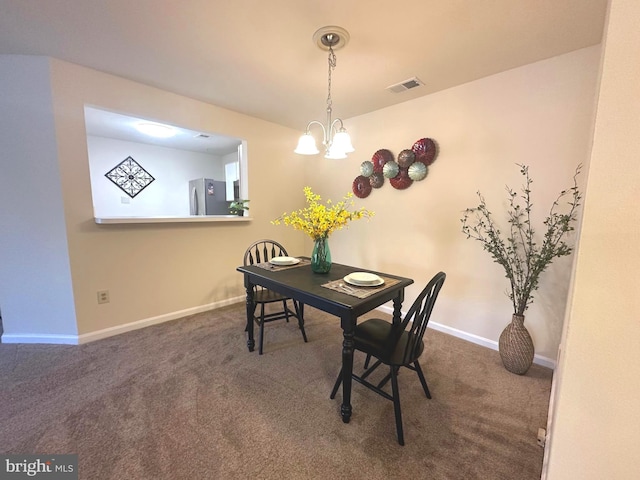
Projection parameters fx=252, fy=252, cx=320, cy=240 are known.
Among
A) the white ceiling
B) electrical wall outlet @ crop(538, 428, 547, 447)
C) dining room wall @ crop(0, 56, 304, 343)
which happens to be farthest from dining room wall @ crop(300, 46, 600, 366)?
dining room wall @ crop(0, 56, 304, 343)

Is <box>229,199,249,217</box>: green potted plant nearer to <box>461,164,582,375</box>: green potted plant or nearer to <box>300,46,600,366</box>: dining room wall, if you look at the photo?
<box>300,46,600,366</box>: dining room wall

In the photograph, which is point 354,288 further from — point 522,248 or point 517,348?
point 522,248

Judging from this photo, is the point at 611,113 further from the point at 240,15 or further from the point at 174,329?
the point at 174,329

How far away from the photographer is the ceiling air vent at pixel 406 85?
2.24 meters

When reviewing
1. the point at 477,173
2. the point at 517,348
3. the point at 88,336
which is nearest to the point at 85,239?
the point at 88,336

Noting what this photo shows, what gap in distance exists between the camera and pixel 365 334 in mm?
1608

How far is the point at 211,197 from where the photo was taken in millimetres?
4051

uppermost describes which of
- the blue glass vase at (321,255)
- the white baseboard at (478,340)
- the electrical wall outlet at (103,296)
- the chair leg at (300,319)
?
the blue glass vase at (321,255)

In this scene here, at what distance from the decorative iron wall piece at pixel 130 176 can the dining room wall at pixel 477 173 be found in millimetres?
3718

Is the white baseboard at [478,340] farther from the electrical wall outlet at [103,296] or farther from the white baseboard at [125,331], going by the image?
the electrical wall outlet at [103,296]

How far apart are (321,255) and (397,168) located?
145 centimetres

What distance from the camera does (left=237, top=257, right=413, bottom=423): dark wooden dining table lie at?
4.59 feet

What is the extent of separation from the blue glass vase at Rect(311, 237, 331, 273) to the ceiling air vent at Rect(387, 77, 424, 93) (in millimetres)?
1624

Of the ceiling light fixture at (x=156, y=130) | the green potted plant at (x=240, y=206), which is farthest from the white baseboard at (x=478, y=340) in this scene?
the ceiling light fixture at (x=156, y=130)
